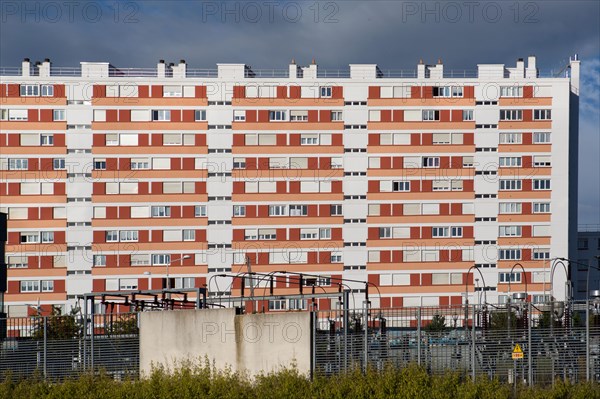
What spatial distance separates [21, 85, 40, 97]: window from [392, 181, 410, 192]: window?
31351mm

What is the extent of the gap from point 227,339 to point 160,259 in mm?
62741

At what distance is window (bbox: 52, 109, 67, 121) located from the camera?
88000mm

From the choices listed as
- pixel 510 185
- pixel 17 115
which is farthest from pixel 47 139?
pixel 510 185

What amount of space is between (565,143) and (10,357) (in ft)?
223

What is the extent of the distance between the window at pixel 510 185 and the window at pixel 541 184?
1305 mm

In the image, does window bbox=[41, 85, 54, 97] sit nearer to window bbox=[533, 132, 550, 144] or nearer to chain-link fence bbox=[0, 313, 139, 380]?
window bbox=[533, 132, 550, 144]

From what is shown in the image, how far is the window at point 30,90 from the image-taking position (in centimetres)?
8731

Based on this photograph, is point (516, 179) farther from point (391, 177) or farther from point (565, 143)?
point (391, 177)

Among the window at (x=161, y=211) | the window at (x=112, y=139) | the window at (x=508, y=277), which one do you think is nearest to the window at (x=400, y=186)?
the window at (x=508, y=277)

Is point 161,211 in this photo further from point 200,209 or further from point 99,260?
point 99,260

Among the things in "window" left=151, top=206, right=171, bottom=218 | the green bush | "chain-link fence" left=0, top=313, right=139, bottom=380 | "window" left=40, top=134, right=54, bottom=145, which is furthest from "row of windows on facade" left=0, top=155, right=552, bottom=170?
the green bush

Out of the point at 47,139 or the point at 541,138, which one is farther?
the point at 541,138

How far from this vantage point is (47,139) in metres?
88.1

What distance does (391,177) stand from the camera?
89000 mm
